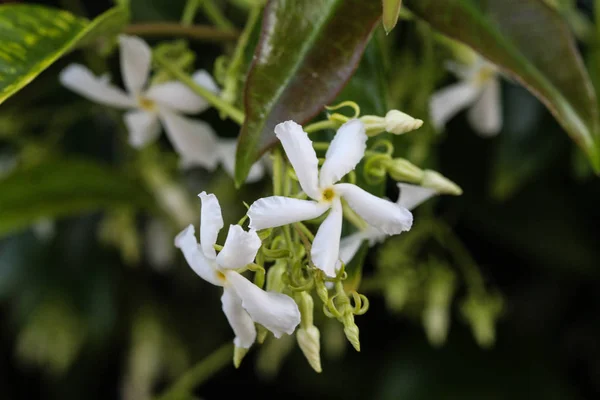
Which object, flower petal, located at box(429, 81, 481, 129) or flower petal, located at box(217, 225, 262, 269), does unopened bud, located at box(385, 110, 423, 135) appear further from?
flower petal, located at box(429, 81, 481, 129)

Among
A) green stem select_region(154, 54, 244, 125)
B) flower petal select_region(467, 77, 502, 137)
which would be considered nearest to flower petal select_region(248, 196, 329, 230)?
green stem select_region(154, 54, 244, 125)

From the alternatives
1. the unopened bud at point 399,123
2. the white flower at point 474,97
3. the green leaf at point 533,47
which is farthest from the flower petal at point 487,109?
the unopened bud at point 399,123

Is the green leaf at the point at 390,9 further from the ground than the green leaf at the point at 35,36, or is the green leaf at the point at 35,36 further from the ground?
the green leaf at the point at 390,9

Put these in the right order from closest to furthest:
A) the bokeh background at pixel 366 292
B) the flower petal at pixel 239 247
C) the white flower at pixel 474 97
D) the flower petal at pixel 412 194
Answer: the flower petal at pixel 239 247
the flower petal at pixel 412 194
the white flower at pixel 474 97
the bokeh background at pixel 366 292

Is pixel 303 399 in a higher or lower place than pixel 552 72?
lower

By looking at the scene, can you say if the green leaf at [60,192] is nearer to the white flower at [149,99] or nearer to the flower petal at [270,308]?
the white flower at [149,99]

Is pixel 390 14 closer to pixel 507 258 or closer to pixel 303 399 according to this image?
pixel 507 258

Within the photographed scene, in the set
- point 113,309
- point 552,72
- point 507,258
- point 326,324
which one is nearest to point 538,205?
point 507,258
